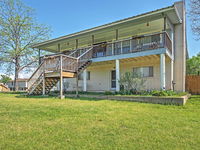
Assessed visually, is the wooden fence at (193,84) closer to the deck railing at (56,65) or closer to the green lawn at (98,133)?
the deck railing at (56,65)

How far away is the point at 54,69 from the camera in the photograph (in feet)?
34.1

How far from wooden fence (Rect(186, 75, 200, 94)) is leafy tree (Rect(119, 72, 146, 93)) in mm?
6258

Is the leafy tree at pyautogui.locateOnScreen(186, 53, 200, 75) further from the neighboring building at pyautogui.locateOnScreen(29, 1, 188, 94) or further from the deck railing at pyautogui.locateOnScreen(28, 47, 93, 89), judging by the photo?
the deck railing at pyautogui.locateOnScreen(28, 47, 93, 89)

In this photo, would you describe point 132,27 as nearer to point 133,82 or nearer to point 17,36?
point 133,82

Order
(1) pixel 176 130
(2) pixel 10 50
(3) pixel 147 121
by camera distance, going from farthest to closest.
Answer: (2) pixel 10 50
(3) pixel 147 121
(1) pixel 176 130

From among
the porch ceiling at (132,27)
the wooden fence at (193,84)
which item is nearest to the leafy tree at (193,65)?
the wooden fence at (193,84)

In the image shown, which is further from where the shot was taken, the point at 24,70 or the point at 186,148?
the point at 24,70

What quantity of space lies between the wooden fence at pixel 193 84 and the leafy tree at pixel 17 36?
19.8 metres

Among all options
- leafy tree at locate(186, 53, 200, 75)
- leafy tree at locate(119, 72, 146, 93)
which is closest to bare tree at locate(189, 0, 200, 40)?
leafy tree at locate(119, 72, 146, 93)

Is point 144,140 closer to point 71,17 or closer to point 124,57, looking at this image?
point 124,57

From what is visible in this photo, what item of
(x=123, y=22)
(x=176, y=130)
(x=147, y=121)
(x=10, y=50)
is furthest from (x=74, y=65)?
(x=10, y=50)

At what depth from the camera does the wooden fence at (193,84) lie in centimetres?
1265

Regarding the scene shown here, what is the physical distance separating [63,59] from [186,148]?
8.77 metres

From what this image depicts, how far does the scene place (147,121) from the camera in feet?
13.8
